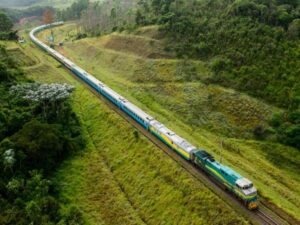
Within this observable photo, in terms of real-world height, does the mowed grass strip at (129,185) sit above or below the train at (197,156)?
below

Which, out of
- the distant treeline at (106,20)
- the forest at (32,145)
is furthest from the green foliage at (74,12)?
the forest at (32,145)

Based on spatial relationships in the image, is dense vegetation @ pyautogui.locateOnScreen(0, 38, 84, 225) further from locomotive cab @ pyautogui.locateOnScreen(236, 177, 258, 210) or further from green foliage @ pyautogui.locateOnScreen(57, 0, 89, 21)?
green foliage @ pyautogui.locateOnScreen(57, 0, 89, 21)

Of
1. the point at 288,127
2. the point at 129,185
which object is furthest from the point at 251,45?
the point at 129,185

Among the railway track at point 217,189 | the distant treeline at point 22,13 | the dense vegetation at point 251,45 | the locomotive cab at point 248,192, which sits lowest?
the distant treeline at point 22,13

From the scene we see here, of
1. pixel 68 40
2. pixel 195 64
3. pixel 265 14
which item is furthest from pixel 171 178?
pixel 68 40

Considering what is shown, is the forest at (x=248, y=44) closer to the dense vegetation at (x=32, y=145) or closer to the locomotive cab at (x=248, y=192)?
the locomotive cab at (x=248, y=192)

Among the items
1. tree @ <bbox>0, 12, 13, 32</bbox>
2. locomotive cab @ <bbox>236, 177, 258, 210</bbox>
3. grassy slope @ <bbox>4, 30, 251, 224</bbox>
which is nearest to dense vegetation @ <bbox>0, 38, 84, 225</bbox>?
grassy slope @ <bbox>4, 30, 251, 224</bbox>

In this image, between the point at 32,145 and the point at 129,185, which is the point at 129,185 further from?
the point at 32,145
